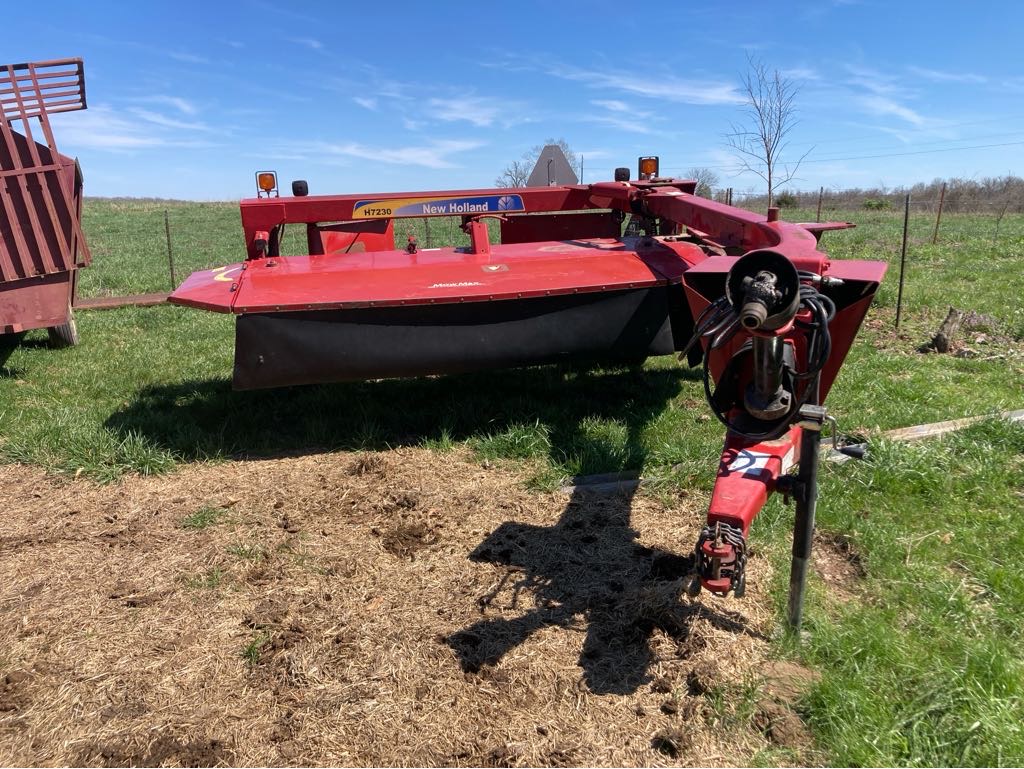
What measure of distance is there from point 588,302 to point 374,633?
2.37 m

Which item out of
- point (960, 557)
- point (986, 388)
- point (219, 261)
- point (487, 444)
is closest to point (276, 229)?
point (487, 444)

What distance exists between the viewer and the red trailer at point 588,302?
234cm

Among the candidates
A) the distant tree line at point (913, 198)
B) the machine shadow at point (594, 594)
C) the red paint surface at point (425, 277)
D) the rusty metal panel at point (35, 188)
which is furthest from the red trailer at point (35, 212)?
the distant tree line at point (913, 198)

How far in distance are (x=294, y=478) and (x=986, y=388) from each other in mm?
4898

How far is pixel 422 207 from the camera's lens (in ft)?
17.6

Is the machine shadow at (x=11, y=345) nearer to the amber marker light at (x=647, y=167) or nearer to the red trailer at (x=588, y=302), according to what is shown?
the red trailer at (x=588, y=302)

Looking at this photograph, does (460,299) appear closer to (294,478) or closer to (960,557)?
(294,478)

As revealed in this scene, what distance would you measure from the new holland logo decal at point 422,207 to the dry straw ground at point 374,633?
2102mm

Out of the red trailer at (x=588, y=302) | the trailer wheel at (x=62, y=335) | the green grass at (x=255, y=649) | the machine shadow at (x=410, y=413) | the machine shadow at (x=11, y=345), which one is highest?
the red trailer at (x=588, y=302)

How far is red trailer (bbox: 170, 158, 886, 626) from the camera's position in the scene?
7.69 feet

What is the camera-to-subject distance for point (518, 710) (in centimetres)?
247

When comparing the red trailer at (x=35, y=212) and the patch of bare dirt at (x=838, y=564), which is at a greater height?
the red trailer at (x=35, y=212)

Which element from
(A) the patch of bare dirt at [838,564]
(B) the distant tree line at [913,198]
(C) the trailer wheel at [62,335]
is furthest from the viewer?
(B) the distant tree line at [913,198]

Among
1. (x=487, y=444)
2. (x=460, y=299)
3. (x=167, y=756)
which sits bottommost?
(x=167, y=756)
